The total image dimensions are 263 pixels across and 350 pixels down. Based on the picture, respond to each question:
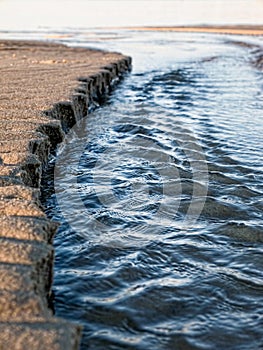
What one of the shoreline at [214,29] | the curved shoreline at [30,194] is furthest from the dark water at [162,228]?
the shoreline at [214,29]

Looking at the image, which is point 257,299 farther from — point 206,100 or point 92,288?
point 206,100

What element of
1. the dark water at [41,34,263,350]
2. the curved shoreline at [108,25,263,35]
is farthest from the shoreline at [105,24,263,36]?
the dark water at [41,34,263,350]

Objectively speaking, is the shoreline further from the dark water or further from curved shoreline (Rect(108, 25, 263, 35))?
the dark water

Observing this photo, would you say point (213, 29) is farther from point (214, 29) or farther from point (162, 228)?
point (162, 228)

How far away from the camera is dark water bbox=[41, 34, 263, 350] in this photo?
301 cm

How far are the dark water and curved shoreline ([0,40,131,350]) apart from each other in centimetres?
40

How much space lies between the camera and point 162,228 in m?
4.30

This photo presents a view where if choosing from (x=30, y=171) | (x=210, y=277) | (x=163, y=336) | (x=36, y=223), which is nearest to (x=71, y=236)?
(x=30, y=171)

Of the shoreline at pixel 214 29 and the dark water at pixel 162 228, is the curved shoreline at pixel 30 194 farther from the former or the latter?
the shoreline at pixel 214 29

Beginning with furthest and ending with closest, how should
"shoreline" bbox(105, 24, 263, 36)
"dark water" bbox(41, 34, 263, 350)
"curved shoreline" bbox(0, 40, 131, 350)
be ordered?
"shoreline" bbox(105, 24, 263, 36) < "dark water" bbox(41, 34, 263, 350) < "curved shoreline" bbox(0, 40, 131, 350)

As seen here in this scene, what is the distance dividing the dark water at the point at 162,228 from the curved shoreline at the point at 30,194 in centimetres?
40

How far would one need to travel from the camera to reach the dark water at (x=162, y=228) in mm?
3014

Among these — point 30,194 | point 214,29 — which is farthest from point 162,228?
point 214,29

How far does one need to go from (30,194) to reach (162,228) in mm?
1230
